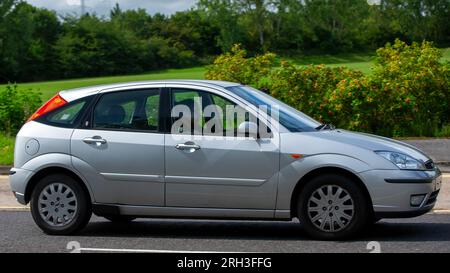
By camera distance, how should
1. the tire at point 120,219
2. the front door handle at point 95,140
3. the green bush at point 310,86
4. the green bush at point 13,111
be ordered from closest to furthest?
the front door handle at point 95,140
the tire at point 120,219
the green bush at point 310,86
the green bush at point 13,111

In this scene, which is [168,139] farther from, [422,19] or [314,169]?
[422,19]

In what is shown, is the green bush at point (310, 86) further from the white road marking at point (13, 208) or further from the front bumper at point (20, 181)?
the front bumper at point (20, 181)

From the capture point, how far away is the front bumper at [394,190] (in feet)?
25.0

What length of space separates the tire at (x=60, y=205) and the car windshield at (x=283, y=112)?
1916 mm

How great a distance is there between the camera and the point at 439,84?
60.1 ft

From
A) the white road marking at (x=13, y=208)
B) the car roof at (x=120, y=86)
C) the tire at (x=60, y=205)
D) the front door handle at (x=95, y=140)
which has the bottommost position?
the white road marking at (x=13, y=208)

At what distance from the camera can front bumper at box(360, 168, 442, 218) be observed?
762 cm

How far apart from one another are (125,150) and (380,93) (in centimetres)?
1050

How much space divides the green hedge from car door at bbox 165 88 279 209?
9.94 metres

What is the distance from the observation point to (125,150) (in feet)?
27.1

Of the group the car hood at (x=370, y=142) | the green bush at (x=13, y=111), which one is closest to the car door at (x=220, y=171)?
the car hood at (x=370, y=142)

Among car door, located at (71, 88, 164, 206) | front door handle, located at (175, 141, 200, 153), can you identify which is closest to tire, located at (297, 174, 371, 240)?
front door handle, located at (175, 141, 200, 153)

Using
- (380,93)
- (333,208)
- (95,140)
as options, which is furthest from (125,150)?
(380,93)

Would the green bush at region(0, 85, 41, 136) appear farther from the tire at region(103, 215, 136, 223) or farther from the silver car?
the silver car
